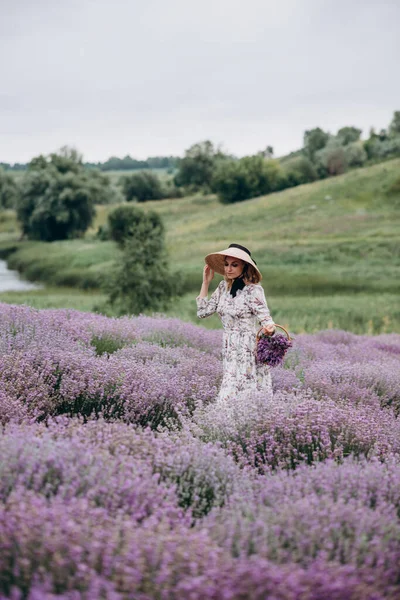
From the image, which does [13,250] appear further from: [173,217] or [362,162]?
[362,162]

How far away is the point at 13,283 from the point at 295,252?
14.5 meters

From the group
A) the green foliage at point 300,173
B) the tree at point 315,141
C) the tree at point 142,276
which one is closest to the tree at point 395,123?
the tree at point 315,141

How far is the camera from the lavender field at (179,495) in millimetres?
2307

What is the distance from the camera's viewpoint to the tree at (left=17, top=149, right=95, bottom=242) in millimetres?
41156

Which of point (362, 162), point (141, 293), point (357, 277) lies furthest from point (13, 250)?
point (362, 162)

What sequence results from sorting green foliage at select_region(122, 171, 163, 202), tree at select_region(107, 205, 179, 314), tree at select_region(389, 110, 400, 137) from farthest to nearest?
tree at select_region(389, 110, 400, 137) → green foliage at select_region(122, 171, 163, 202) → tree at select_region(107, 205, 179, 314)

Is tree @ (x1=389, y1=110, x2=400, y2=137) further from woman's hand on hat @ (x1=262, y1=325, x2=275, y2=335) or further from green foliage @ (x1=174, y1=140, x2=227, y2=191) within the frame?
woman's hand on hat @ (x1=262, y1=325, x2=275, y2=335)

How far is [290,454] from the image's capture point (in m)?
4.07

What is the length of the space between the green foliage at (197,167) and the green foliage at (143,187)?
2514mm

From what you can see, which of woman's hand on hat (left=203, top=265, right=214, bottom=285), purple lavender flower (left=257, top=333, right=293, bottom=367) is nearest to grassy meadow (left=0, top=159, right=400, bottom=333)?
woman's hand on hat (left=203, top=265, right=214, bottom=285)

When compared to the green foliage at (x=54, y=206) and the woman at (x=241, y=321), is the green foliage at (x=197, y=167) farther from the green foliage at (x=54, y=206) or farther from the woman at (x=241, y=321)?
the woman at (x=241, y=321)

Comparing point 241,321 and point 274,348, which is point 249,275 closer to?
point 241,321

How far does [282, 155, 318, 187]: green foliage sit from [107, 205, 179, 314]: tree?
4152cm

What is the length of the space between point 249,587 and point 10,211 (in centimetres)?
5441
